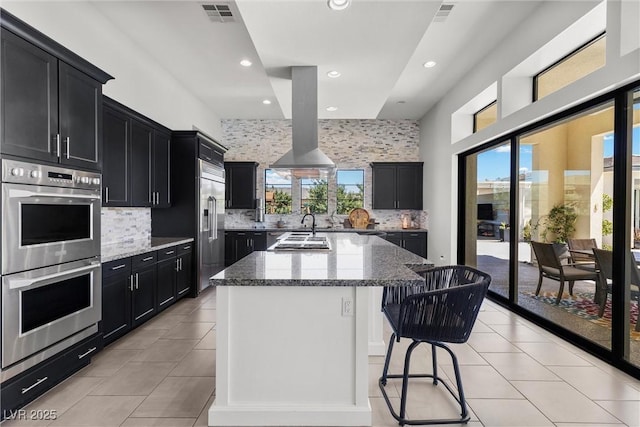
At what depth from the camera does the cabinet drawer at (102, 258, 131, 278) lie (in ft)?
10.5

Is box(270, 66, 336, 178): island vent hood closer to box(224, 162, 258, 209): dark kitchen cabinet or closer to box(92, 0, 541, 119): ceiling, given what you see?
box(92, 0, 541, 119): ceiling

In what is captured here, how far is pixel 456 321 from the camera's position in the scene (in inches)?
82.8

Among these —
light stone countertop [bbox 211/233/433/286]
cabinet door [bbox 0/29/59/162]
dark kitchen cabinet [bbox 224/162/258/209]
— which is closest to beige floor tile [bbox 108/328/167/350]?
light stone countertop [bbox 211/233/433/286]

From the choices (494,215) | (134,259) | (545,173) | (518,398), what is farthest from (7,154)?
(494,215)

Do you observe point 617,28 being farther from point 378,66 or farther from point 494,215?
point 494,215

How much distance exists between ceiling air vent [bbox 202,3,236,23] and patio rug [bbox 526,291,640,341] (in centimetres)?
452

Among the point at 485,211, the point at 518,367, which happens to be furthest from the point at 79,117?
the point at 485,211

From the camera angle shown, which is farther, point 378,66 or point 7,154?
point 378,66

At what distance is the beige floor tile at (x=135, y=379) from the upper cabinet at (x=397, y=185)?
5679mm

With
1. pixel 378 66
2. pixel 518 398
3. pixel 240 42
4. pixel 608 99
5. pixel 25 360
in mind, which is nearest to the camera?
pixel 25 360

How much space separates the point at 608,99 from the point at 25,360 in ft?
15.6

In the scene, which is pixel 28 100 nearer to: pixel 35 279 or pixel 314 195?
pixel 35 279

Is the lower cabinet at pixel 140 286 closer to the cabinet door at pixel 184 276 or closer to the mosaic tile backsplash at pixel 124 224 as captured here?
the cabinet door at pixel 184 276

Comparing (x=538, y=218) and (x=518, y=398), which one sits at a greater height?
(x=538, y=218)
